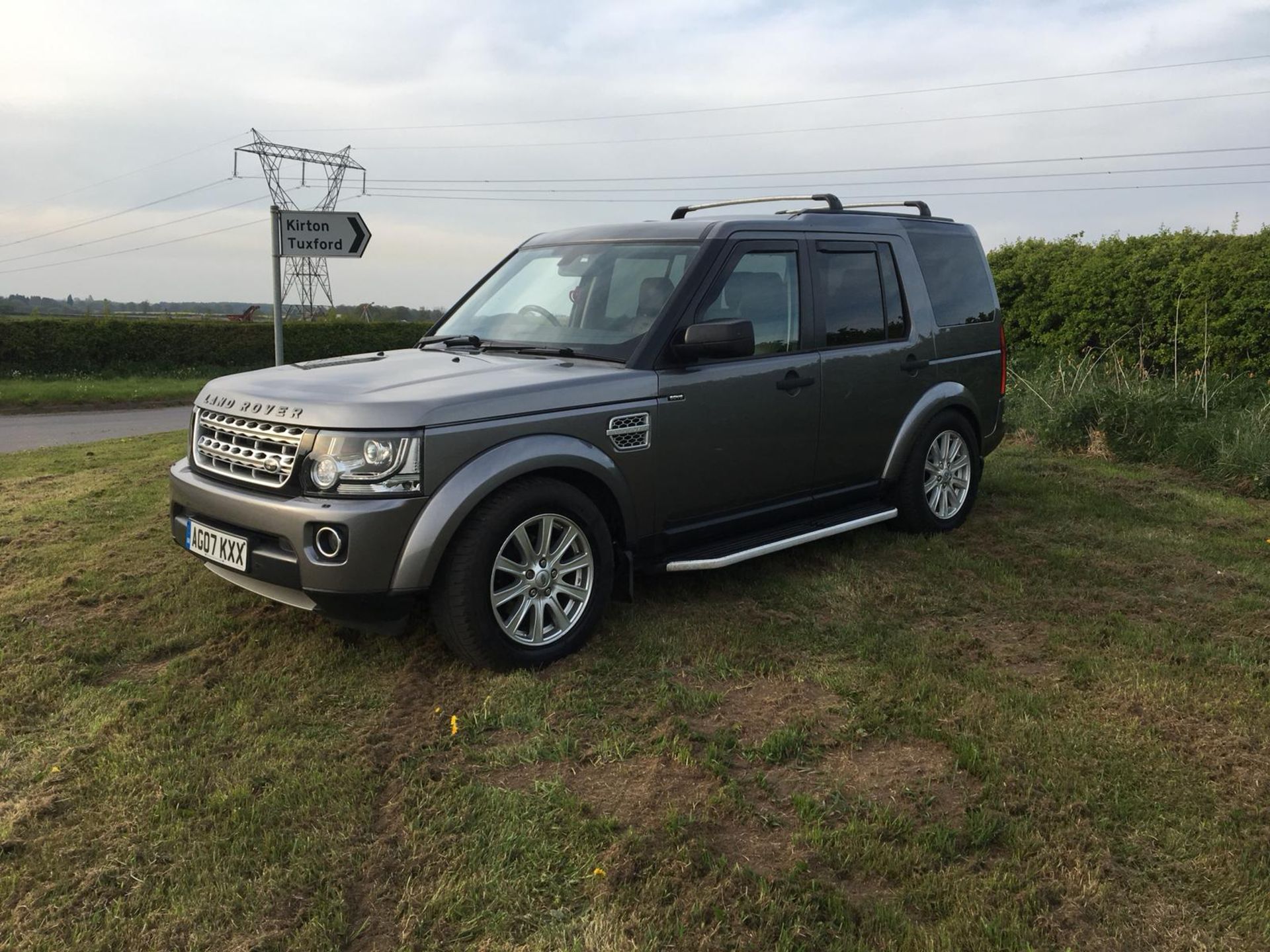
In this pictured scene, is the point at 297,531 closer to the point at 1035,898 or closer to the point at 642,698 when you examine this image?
the point at 642,698

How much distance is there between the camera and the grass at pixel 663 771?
262cm

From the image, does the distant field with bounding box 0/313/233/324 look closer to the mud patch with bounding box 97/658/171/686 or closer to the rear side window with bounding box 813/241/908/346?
the mud patch with bounding box 97/658/171/686

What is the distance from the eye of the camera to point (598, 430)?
4.29m

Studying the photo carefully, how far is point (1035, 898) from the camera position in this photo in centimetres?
269

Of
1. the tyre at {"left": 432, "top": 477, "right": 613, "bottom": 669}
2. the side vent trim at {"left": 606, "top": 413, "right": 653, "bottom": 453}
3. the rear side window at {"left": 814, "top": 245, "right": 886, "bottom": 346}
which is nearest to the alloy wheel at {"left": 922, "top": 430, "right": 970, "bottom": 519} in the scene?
the rear side window at {"left": 814, "top": 245, "right": 886, "bottom": 346}

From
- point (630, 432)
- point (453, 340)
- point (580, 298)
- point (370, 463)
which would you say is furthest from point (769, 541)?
point (370, 463)

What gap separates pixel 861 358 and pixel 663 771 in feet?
10.1

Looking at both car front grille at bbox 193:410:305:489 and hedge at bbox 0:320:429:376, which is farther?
hedge at bbox 0:320:429:376

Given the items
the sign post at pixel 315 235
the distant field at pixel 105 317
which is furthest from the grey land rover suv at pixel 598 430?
the distant field at pixel 105 317

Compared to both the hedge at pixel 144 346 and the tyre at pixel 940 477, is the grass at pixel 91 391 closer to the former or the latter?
the hedge at pixel 144 346

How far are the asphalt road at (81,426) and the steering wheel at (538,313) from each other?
24.3 feet

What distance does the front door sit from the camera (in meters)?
4.64

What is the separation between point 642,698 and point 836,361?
2.42 metres

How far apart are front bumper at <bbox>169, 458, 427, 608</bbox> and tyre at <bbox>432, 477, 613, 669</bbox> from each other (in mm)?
238
